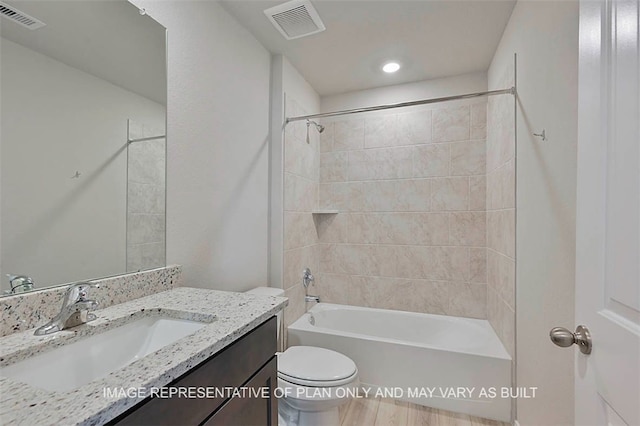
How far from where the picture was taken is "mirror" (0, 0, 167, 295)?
32.8 inches

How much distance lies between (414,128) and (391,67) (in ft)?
1.89

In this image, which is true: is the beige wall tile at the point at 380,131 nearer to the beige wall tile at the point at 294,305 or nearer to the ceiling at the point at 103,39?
the beige wall tile at the point at 294,305

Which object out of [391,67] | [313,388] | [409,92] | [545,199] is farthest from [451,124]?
[313,388]

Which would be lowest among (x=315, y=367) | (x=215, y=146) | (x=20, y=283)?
(x=315, y=367)

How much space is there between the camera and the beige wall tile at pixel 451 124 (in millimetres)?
2479

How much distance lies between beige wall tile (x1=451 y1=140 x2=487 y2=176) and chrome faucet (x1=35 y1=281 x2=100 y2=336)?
8.43ft

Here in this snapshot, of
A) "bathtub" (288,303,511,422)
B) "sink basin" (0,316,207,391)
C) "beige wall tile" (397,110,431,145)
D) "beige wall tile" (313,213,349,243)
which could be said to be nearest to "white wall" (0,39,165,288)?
"sink basin" (0,316,207,391)

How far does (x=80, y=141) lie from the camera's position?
3.22 feet

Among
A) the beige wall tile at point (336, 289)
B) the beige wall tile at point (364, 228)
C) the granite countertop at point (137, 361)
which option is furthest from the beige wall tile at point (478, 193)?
the granite countertop at point (137, 361)

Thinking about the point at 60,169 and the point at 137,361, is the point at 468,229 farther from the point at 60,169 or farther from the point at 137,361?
the point at 60,169

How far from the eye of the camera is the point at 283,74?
7.28 ft

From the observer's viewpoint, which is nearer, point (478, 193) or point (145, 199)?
point (145, 199)

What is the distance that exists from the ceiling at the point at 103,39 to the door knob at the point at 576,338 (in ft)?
5.36

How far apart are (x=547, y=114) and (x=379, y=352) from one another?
67.4 inches
